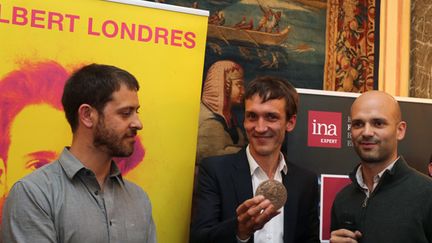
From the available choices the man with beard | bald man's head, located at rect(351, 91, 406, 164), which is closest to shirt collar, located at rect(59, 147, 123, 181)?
the man with beard

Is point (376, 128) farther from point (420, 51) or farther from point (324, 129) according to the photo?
point (420, 51)

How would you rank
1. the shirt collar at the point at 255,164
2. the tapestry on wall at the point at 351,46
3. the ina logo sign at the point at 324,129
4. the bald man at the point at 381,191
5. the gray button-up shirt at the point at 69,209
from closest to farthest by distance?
the gray button-up shirt at the point at 69,209, the bald man at the point at 381,191, the shirt collar at the point at 255,164, the ina logo sign at the point at 324,129, the tapestry on wall at the point at 351,46

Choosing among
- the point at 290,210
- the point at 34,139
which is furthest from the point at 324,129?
the point at 34,139

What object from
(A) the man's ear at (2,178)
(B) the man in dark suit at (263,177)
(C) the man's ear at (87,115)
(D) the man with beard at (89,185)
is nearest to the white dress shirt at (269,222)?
(B) the man in dark suit at (263,177)

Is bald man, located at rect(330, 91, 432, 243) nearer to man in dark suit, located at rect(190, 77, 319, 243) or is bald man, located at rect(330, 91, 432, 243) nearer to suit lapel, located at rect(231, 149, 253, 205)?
man in dark suit, located at rect(190, 77, 319, 243)

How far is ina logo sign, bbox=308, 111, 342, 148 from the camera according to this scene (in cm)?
364

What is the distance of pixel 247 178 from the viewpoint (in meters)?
3.04

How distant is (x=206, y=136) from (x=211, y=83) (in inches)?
15.9

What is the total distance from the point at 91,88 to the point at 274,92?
3.60 feet

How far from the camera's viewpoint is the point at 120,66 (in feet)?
10.4

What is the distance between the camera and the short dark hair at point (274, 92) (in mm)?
3094

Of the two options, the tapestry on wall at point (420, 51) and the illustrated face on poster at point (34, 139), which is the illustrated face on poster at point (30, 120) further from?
→ the tapestry on wall at point (420, 51)

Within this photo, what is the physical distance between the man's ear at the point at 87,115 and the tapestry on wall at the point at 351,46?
236 cm

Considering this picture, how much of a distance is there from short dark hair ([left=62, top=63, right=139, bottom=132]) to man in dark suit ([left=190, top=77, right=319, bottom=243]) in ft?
2.61
